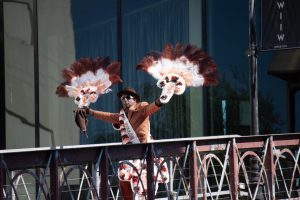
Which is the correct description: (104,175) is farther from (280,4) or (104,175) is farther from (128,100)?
(280,4)

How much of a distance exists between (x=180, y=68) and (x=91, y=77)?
1445 mm

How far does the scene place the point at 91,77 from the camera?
360 inches

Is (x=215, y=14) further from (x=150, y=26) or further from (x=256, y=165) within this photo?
(x=256, y=165)

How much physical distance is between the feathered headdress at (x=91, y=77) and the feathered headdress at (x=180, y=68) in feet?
2.40

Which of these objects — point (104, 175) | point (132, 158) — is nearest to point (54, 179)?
point (104, 175)

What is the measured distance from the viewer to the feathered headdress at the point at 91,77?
9125 millimetres

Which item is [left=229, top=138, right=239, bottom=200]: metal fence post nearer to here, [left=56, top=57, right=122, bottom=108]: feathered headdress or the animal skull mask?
the animal skull mask

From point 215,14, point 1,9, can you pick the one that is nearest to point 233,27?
point 215,14

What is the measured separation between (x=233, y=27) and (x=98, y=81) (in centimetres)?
467

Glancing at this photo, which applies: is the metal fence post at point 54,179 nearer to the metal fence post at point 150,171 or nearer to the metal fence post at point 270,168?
the metal fence post at point 150,171

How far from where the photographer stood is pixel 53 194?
19.7 ft

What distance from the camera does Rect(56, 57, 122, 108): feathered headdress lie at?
9125 millimetres

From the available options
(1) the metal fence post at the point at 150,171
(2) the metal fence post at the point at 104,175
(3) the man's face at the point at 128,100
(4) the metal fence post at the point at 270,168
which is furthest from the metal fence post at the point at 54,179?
(4) the metal fence post at the point at 270,168

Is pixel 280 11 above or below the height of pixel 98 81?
above
